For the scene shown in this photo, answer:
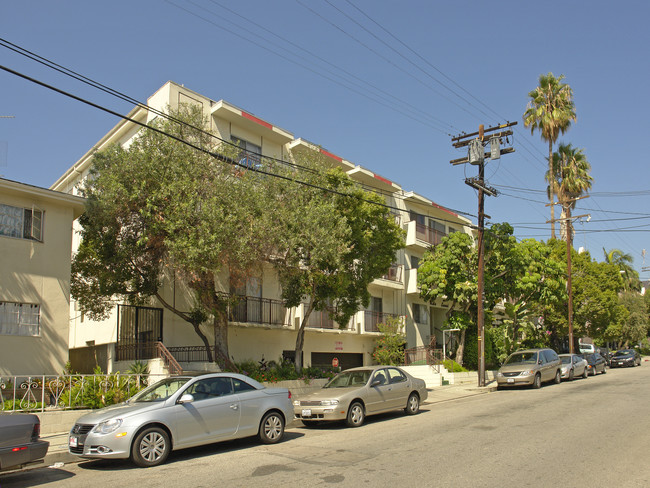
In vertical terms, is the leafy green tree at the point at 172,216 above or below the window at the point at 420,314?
above

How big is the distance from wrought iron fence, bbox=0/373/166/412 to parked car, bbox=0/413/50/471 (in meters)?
5.50

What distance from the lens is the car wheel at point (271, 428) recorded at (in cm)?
1062

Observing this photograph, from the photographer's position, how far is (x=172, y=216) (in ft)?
48.4

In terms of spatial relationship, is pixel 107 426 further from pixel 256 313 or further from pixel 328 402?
pixel 256 313

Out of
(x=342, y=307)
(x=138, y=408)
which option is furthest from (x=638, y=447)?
(x=342, y=307)

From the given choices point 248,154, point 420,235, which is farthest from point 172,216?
point 420,235

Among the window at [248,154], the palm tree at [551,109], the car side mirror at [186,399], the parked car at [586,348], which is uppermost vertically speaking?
the palm tree at [551,109]

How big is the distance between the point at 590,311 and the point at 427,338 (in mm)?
11966

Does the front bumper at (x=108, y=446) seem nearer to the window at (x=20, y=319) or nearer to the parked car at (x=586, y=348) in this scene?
the window at (x=20, y=319)

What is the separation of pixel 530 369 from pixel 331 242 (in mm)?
10939

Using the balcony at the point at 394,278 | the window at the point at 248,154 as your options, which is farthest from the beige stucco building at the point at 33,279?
the balcony at the point at 394,278

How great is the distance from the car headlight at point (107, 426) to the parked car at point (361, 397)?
505cm

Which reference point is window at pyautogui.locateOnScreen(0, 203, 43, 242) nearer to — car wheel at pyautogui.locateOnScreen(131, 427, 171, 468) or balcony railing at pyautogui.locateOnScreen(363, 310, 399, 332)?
car wheel at pyautogui.locateOnScreen(131, 427, 171, 468)

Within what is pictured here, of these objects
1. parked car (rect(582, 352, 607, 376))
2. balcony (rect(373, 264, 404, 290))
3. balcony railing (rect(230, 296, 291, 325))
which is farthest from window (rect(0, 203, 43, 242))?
parked car (rect(582, 352, 607, 376))
